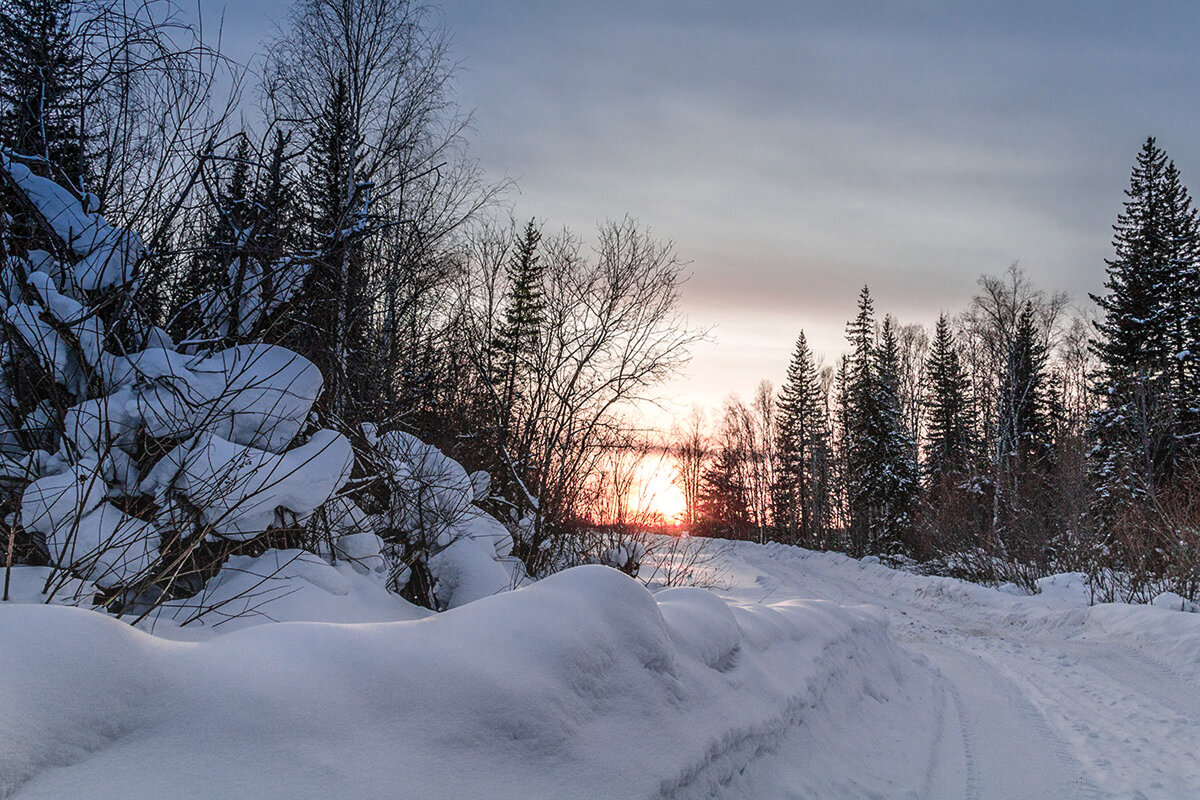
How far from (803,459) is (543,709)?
135ft

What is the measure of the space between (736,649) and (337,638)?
8.18 ft

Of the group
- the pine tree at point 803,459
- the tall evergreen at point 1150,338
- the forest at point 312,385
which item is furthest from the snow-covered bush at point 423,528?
the pine tree at point 803,459

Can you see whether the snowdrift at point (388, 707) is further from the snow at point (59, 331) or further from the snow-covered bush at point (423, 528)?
the snow-covered bush at point (423, 528)

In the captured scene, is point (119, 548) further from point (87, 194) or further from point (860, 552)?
point (860, 552)

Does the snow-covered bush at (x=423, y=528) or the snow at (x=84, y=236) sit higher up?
the snow at (x=84, y=236)

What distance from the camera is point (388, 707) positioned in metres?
1.92

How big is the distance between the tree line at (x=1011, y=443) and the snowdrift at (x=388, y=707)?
24.5ft

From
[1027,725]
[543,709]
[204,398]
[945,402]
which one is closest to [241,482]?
[204,398]

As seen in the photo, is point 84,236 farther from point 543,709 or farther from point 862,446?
point 862,446

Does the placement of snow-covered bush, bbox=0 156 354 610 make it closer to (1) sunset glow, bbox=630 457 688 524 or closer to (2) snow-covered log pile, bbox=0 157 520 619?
(2) snow-covered log pile, bbox=0 157 520 619

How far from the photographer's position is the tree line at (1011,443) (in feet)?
45.0

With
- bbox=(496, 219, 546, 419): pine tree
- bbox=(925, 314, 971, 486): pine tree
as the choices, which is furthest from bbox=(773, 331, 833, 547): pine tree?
bbox=(496, 219, 546, 419): pine tree

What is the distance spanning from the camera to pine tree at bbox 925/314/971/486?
34.0 metres

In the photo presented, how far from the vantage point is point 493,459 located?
31.9ft
